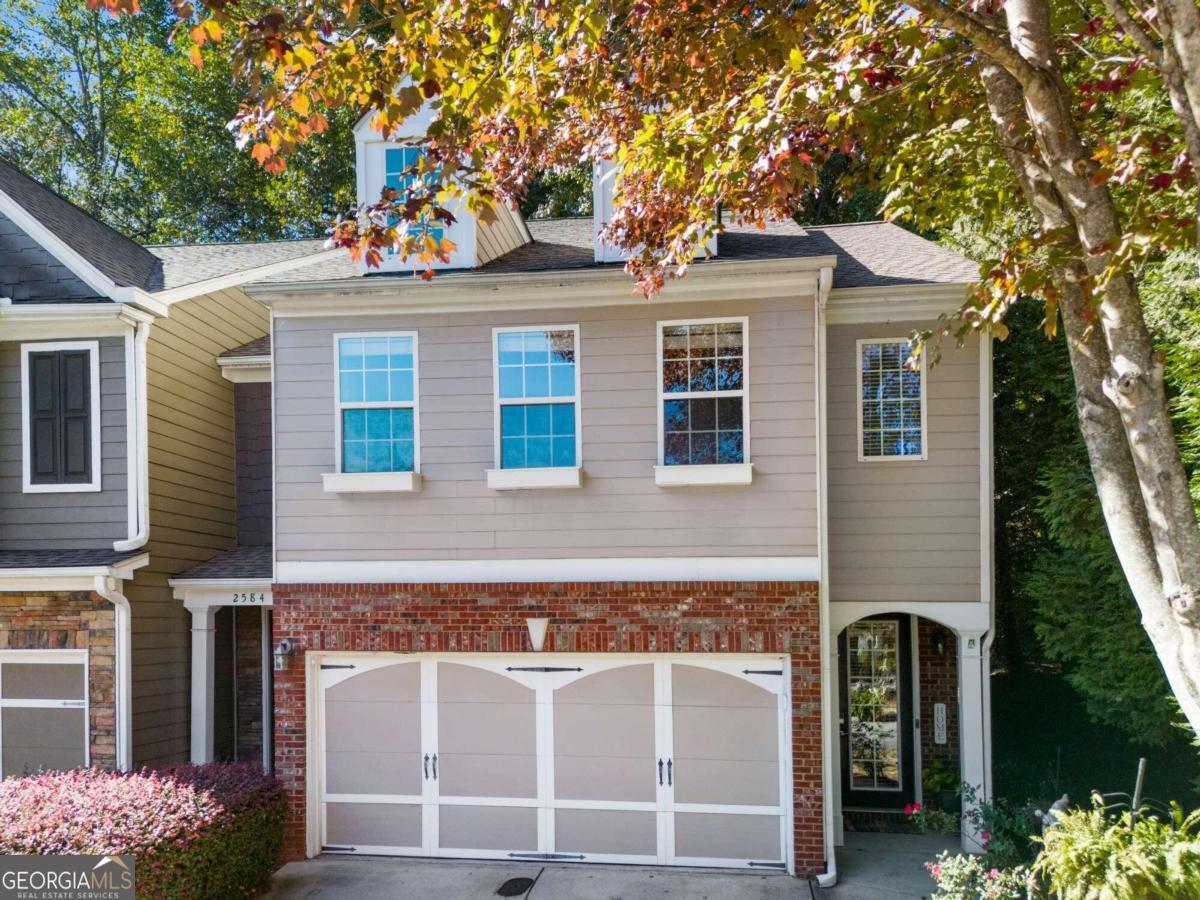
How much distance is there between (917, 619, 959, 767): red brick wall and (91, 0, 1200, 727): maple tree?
514 centimetres

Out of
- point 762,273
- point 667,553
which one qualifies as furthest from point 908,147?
point 667,553

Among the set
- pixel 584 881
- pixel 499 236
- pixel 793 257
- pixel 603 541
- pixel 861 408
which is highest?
pixel 499 236

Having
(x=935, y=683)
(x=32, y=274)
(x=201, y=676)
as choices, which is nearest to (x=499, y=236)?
(x=32, y=274)

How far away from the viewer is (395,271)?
28.9 feet

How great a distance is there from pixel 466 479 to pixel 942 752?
6.19 metres

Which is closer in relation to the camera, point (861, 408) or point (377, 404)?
→ point (377, 404)

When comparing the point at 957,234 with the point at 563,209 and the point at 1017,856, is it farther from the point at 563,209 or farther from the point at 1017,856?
the point at 563,209

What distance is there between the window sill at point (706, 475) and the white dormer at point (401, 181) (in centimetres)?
286

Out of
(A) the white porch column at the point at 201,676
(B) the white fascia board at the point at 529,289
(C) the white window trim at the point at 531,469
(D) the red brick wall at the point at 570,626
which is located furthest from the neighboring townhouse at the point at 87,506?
(C) the white window trim at the point at 531,469

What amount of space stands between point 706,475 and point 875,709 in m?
4.20

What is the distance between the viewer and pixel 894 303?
8.73m

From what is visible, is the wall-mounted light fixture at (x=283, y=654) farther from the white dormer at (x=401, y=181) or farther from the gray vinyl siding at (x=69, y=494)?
the white dormer at (x=401, y=181)

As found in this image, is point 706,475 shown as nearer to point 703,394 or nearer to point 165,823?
point 703,394

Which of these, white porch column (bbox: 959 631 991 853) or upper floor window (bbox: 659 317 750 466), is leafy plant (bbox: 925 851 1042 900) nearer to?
white porch column (bbox: 959 631 991 853)
